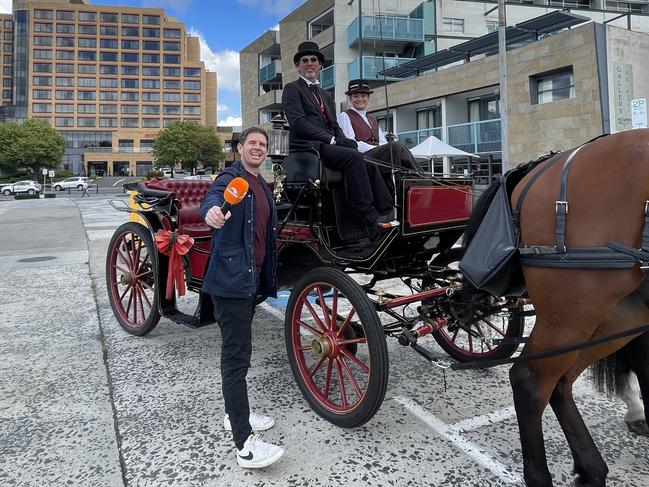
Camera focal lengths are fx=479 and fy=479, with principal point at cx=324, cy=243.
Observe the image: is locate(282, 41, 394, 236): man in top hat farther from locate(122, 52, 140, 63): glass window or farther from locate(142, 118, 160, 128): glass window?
locate(122, 52, 140, 63): glass window

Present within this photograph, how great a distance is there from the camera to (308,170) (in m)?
3.42

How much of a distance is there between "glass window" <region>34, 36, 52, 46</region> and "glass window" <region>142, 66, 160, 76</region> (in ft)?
66.4

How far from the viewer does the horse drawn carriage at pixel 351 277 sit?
2.89 metres

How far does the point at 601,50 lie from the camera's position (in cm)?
1730

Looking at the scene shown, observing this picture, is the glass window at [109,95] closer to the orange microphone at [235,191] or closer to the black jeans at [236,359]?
the black jeans at [236,359]

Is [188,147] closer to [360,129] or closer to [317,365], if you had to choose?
[360,129]

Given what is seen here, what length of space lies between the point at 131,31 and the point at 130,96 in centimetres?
1581

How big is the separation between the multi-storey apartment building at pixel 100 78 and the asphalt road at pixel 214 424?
106m

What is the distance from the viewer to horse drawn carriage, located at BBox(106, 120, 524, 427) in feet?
9.50

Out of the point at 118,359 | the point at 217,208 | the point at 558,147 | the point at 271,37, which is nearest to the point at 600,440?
the point at 217,208

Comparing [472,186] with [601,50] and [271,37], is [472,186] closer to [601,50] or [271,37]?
[601,50]

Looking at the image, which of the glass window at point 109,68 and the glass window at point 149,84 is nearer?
the glass window at point 109,68

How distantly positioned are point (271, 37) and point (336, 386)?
47325 mm

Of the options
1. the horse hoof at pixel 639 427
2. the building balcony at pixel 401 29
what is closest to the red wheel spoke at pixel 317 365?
the horse hoof at pixel 639 427
